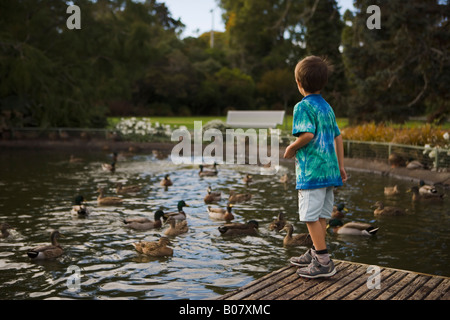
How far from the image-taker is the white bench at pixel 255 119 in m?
37.8

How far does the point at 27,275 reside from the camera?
8852 millimetres

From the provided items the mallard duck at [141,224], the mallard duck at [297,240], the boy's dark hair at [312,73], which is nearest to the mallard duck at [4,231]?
the mallard duck at [141,224]

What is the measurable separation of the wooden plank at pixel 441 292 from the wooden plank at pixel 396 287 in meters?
0.31

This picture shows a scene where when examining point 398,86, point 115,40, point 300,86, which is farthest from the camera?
point 115,40

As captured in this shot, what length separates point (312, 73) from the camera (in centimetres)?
566

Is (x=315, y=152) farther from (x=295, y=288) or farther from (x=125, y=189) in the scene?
(x=125, y=189)

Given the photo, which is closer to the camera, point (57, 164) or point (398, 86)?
point (57, 164)

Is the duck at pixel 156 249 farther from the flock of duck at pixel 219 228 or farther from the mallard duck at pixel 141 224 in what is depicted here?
the mallard duck at pixel 141 224

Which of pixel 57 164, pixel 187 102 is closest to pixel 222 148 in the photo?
pixel 57 164

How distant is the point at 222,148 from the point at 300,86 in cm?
2238

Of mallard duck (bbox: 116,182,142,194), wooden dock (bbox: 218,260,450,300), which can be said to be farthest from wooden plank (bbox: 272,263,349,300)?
mallard duck (bbox: 116,182,142,194)

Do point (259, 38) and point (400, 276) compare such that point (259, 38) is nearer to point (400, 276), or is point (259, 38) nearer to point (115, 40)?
point (115, 40)

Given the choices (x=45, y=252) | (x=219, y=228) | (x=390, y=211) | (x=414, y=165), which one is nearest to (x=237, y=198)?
(x=219, y=228)

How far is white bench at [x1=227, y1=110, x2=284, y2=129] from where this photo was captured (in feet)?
124
